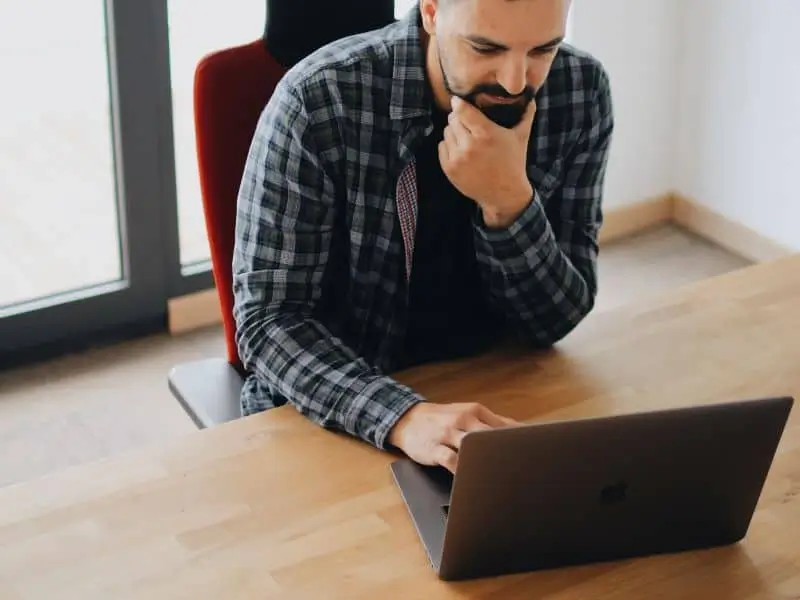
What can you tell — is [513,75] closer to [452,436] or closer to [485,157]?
[485,157]

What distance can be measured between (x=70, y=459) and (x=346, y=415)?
135 centimetres

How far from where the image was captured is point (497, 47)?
1.35 meters

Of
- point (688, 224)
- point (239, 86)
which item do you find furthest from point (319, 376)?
point (688, 224)

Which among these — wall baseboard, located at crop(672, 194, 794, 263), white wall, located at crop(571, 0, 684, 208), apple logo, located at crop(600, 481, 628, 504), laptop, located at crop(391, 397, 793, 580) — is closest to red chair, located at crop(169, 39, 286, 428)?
laptop, located at crop(391, 397, 793, 580)

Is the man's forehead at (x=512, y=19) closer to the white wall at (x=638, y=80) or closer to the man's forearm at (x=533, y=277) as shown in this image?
the man's forearm at (x=533, y=277)

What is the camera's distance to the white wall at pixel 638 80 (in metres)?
3.26

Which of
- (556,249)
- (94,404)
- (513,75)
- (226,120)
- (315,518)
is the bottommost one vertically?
(94,404)

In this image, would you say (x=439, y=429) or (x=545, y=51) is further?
(x=545, y=51)

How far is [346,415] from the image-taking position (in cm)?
132

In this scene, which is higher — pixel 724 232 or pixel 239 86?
pixel 239 86

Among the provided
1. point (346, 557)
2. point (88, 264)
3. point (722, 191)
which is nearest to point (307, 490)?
point (346, 557)

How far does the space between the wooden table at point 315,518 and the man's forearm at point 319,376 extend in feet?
0.08

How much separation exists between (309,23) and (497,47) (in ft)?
1.13

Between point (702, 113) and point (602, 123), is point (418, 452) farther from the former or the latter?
point (702, 113)
